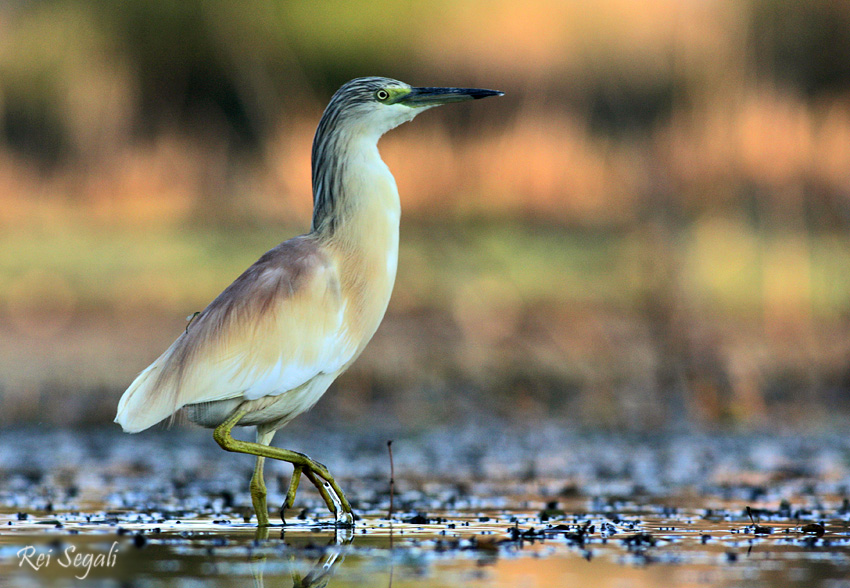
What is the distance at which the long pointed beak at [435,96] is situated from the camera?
5977mm

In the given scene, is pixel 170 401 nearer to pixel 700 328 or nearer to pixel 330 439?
pixel 330 439

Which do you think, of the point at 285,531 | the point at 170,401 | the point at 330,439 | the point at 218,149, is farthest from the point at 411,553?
the point at 218,149

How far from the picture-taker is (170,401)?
5504mm

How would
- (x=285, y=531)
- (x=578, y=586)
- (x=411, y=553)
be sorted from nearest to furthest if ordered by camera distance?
(x=578, y=586), (x=411, y=553), (x=285, y=531)

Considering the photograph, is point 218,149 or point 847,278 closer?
point 847,278

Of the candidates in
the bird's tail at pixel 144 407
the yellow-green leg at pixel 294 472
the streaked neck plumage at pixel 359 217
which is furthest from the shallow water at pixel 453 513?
the streaked neck plumage at pixel 359 217

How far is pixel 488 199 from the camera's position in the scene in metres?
14.1

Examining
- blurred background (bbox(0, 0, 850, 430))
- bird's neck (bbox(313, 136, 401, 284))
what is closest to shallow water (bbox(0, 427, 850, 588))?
bird's neck (bbox(313, 136, 401, 284))

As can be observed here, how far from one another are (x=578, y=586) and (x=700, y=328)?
24.2 feet

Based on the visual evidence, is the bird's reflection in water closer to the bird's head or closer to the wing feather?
the wing feather

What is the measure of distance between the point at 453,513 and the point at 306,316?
115 cm

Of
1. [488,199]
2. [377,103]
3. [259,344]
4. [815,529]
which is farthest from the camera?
[488,199]

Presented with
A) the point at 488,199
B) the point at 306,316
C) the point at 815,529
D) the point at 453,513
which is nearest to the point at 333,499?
the point at 453,513

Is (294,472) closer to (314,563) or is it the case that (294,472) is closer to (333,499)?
(333,499)
